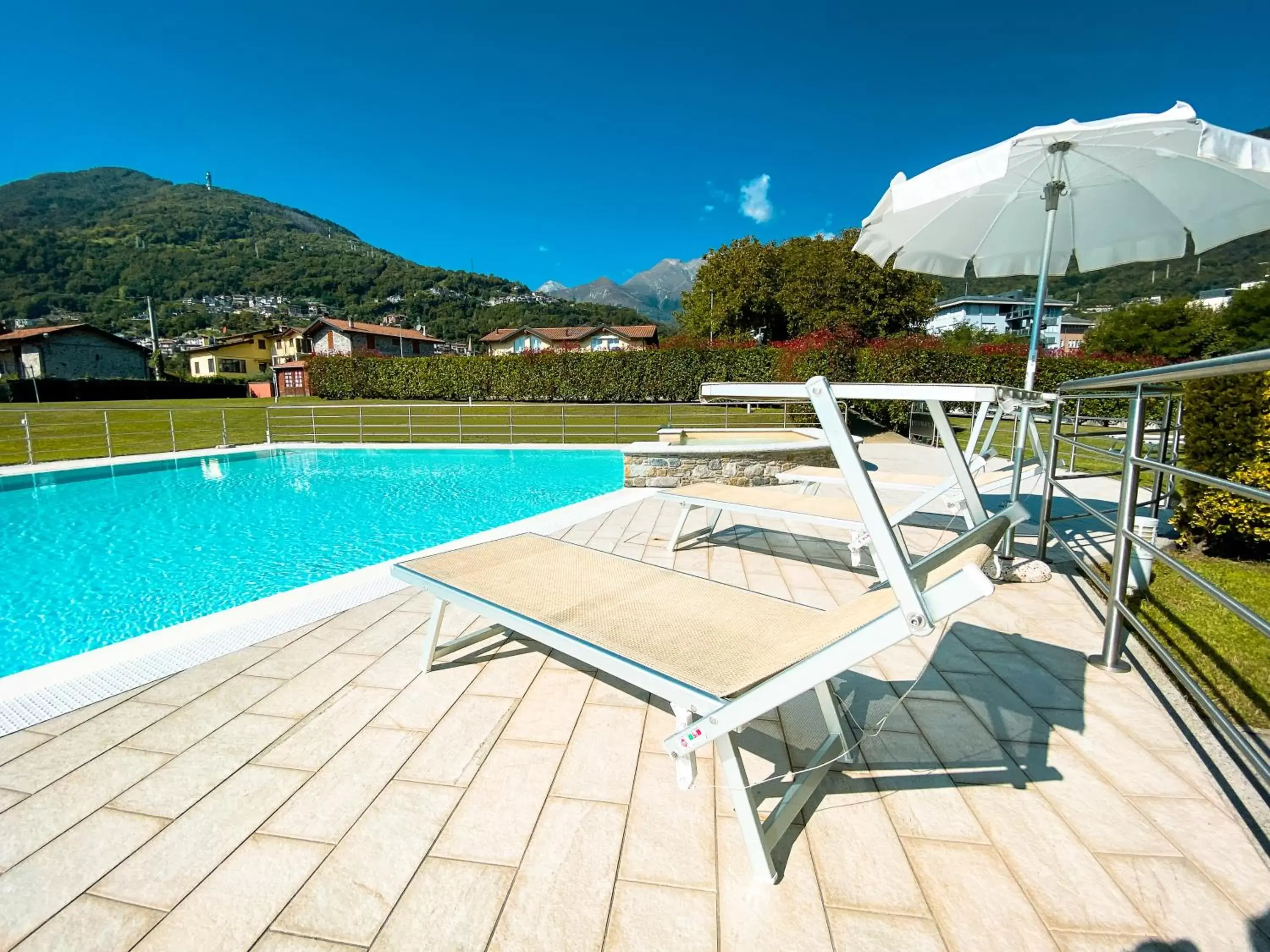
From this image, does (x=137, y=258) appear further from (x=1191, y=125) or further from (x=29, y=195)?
(x=1191, y=125)

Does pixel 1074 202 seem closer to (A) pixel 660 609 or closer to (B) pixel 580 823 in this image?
(A) pixel 660 609

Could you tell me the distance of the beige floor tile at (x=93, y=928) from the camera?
132 cm

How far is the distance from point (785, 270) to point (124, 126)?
96.3 meters

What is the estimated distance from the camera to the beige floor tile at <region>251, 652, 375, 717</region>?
2.31 metres

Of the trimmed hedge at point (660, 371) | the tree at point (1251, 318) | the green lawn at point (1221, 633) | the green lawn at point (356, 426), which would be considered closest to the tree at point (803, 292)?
the trimmed hedge at point (660, 371)

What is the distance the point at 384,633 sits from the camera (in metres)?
3.04

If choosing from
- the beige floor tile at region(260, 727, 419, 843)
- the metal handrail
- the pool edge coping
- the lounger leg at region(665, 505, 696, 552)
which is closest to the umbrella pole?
the metal handrail

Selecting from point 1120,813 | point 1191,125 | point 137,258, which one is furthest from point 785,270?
point 137,258

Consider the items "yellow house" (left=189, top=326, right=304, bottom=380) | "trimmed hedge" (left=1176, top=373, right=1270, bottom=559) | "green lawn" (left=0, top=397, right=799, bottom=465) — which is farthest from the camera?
"yellow house" (left=189, top=326, right=304, bottom=380)

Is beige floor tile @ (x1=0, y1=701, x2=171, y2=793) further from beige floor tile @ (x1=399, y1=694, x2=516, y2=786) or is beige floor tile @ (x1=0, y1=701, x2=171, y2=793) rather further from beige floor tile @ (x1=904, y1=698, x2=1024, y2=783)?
beige floor tile @ (x1=904, y1=698, x2=1024, y2=783)

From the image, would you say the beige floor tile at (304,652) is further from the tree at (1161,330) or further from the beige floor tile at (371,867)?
the tree at (1161,330)

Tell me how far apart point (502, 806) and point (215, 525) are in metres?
7.34

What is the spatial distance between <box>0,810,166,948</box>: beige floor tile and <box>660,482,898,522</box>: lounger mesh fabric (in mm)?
3446

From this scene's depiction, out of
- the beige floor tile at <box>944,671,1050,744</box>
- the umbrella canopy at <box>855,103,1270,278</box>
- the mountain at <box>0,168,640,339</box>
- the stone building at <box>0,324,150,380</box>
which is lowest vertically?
the beige floor tile at <box>944,671,1050,744</box>
